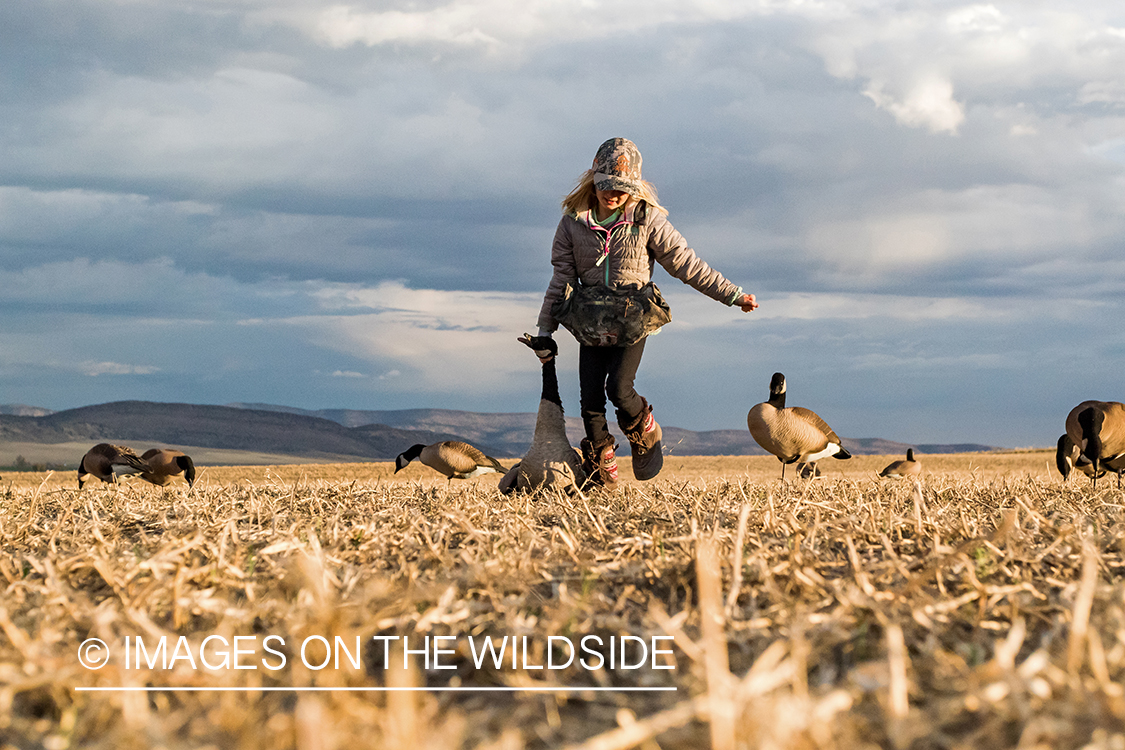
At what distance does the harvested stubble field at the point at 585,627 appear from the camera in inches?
55.3

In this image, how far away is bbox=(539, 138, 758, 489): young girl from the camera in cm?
559

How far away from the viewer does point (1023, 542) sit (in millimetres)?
2818

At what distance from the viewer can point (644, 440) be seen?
610 cm

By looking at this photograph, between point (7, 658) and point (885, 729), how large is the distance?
6.12 ft

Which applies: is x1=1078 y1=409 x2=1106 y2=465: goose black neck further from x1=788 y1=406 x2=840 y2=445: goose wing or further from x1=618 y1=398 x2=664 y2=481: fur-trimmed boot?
x1=618 y1=398 x2=664 y2=481: fur-trimmed boot

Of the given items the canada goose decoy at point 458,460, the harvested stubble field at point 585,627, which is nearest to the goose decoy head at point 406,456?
the canada goose decoy at point 458,460

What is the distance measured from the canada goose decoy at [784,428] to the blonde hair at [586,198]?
297 centimetres

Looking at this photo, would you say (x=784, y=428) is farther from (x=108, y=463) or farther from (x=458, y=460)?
→ (x=108, y=463)

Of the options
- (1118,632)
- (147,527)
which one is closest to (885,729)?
(1118,632)

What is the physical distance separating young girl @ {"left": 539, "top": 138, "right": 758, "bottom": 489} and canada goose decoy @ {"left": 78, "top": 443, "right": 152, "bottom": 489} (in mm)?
6764

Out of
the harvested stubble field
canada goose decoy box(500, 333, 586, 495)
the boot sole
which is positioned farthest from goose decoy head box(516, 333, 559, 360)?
the harvested stubble field

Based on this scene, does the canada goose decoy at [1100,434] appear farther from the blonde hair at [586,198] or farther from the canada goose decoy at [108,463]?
the canada goose decoy at [108,463]

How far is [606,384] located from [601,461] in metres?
0.56

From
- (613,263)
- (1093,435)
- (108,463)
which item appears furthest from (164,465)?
(1093,435)
